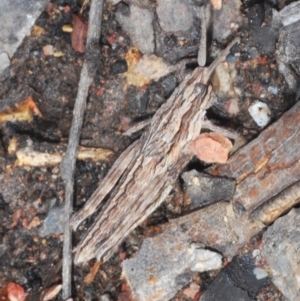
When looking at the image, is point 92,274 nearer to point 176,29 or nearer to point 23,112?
point 23,112

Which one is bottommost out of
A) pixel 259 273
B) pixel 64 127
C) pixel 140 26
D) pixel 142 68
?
pixel 259 273

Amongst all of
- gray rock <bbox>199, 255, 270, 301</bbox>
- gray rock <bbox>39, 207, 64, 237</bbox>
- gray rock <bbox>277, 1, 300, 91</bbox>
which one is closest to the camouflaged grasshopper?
gray rock <bbox>39, 207, 64, 237</bbox>

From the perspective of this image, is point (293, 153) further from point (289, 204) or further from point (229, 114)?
point (229, 114)

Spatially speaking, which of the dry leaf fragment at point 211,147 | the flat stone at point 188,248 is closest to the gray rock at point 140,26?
the dry leaf fragment at point 211,147

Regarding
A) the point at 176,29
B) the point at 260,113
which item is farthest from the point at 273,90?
the point at 176,29

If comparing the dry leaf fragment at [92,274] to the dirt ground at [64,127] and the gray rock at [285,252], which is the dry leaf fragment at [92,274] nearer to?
the dirt ground at [64,127]

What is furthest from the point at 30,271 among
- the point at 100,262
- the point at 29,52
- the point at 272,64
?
the point at 272,64
